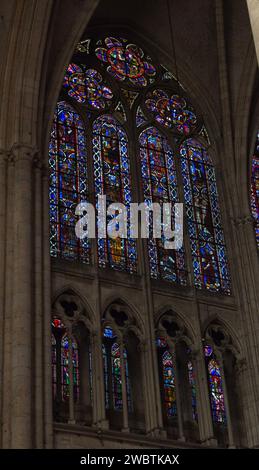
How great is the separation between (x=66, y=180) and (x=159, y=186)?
7.72 feet

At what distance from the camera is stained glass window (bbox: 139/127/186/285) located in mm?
22812

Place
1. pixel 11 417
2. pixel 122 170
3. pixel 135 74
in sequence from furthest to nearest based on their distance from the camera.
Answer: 1. pixel 135 74
2. pixel 122 170
3. pixel 11 417

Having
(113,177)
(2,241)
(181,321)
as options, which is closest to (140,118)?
(113,177)

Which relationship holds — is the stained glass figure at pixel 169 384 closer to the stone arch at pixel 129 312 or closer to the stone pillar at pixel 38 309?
the stone arch at pixel 129 312

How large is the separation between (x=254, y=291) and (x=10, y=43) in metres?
7.40

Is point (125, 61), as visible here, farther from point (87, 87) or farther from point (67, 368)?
point (67, 368)

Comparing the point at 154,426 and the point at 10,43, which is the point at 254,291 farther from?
the point at 10,43

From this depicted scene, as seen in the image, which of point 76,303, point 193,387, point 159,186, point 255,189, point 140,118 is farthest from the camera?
point 255,189

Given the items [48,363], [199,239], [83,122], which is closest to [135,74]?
[83,122]

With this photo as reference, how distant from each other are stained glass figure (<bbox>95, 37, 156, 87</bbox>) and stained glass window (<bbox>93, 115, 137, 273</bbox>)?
157 centimetres

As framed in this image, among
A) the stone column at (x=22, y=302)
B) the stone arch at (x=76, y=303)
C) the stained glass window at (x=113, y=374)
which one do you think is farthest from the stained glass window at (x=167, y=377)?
the stone column at (x=22, y=302)

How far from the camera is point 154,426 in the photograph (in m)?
20.1

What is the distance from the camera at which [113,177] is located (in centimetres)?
2350
